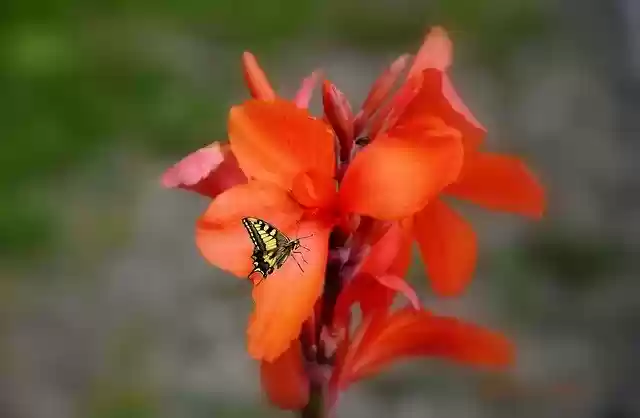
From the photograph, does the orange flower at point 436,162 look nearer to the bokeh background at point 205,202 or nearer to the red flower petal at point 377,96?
the red flower petal at point 377,96

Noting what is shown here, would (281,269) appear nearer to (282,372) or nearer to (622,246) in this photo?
(282,372)

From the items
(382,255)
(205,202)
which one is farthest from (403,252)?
(205,202)

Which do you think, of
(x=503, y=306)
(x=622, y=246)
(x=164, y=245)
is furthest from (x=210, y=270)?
(x=622, y=246)

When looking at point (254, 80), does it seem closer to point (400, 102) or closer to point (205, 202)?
point (400, 102)

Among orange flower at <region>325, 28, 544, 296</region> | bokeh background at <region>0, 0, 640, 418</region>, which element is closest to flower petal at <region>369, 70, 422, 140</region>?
orange flower at <region>325, 28, 544, 296</region>

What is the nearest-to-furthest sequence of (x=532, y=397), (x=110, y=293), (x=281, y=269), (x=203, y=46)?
(x=281, y=269), (x=532, y=397), (x=110, y=293), (x=203, y=46)
